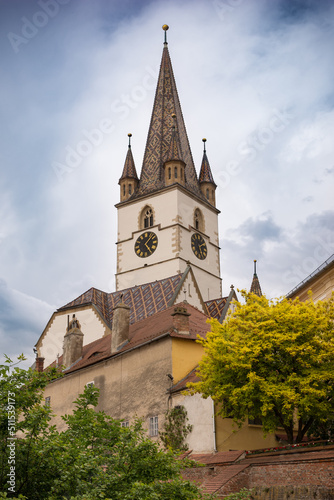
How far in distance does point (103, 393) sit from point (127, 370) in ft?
6.34

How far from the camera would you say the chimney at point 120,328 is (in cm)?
2977

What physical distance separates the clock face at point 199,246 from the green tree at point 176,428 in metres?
38.2

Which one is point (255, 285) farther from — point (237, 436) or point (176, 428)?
point (237, 436)

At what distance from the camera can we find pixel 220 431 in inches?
877

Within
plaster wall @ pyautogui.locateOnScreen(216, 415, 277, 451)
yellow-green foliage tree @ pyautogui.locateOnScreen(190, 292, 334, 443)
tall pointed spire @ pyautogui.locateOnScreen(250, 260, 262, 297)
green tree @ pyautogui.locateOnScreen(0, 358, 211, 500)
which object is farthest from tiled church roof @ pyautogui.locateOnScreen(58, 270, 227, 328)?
green tree @ pyautogui.locateOnScreen(0, 358, 211, 500)

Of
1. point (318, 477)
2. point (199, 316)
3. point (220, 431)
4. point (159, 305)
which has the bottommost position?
point (318, 477)

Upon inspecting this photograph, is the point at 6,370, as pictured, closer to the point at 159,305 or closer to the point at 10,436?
the point at 10,436

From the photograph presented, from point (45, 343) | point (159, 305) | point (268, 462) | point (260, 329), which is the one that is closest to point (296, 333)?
point (260, 329)

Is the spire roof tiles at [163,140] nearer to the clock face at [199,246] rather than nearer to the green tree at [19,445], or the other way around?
the clock face at [199,246]

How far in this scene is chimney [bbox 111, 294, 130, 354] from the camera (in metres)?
29.8

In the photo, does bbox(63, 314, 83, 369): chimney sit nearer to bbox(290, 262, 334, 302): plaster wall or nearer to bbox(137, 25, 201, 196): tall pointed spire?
bbox(290, 262, 334, 302): plaster wall

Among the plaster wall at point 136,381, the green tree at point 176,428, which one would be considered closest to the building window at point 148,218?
→ the plaster wall at point 136,381

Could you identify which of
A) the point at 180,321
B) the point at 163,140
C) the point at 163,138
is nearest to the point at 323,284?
the point at 180,321

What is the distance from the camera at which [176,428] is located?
23297 mm
